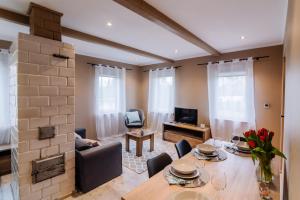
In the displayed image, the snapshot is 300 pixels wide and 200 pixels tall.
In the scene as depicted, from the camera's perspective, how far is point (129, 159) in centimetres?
345

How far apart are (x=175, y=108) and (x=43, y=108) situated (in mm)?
3625

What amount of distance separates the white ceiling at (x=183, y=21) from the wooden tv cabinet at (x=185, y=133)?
216 centimetres

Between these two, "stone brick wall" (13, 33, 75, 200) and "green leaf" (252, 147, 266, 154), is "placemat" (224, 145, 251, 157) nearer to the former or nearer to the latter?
"green leaf" (252, 147, 266, 154)

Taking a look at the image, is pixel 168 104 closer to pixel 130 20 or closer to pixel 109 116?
pixel 109 116

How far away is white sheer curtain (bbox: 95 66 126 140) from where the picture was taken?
4.87 metres

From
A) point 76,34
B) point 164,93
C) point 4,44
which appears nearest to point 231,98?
point 164,93

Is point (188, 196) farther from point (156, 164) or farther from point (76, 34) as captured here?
point (76, 34)

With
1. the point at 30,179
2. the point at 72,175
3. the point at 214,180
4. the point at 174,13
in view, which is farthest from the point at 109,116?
the point at 214,180

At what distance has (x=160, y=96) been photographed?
5582 millimetres

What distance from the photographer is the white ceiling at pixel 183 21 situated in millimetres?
1994

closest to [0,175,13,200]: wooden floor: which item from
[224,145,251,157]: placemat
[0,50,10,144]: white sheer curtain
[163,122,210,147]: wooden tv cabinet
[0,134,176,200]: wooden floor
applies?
[0,134,176,200]: wooden floor

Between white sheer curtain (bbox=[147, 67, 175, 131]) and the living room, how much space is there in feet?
1.74

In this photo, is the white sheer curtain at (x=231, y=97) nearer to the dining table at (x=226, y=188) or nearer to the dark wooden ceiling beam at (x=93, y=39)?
the dark wooden ceiling beam at (x=93, y=39)

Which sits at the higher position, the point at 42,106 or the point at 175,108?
the point at 42,106
